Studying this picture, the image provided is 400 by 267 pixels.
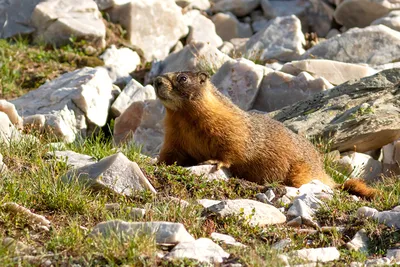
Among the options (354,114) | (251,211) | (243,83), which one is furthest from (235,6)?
(251,211)

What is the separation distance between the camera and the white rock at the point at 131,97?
1355cm

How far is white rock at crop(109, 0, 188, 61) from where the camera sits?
16.7 meters

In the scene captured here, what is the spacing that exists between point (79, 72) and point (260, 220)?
23.1 feet

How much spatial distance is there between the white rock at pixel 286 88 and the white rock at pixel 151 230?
7.00 meters

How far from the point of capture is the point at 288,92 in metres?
12.8

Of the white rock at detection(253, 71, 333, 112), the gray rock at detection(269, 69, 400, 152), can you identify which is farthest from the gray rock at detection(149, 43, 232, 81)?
the gray rock at detection(269, 69, 400, 152)

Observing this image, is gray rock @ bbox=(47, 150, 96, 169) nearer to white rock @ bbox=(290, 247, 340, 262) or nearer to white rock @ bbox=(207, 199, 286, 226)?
white rock @ bbox=(207, 199, 286, 226)

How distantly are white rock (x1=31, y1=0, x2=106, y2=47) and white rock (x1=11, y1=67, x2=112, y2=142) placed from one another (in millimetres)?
2517

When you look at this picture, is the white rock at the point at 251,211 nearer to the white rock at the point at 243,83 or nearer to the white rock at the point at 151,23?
the white rock at the point at 243,83

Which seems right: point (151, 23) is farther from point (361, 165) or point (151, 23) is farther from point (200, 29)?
point (361, 165)

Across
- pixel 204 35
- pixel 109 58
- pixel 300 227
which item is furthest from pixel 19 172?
pixel 204 35

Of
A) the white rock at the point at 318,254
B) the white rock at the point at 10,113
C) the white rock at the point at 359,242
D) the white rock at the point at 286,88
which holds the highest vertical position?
the white rock at the point at 318,254

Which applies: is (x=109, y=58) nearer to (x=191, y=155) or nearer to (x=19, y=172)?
(x=191, y=155)

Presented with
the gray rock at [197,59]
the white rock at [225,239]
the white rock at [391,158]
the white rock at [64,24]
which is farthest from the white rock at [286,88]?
the white rock at [225,239]
